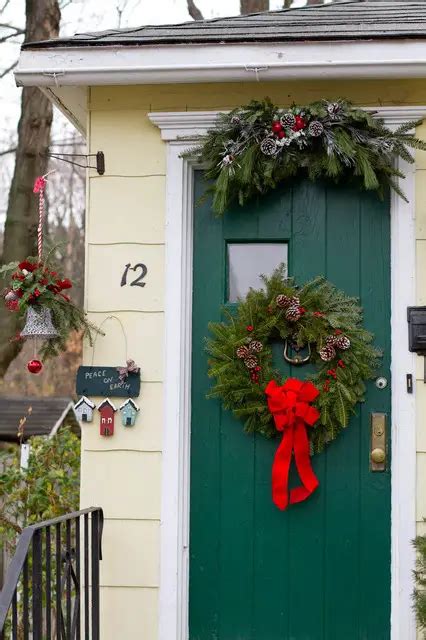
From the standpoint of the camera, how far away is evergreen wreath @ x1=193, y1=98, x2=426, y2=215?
3.62 m

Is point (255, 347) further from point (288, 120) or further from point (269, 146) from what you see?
point (288, 120)

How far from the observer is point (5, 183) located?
1777cm

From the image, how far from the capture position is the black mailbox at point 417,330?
3.65 m

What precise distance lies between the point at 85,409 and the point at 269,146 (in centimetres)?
139

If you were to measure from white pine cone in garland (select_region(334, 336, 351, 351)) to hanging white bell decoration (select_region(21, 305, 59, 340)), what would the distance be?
47.2 inches

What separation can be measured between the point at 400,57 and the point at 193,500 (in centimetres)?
207

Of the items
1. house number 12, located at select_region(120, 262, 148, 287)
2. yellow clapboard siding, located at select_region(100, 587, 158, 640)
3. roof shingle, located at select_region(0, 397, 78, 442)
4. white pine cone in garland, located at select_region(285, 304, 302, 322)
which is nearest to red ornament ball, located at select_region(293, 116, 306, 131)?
white pine cone in garland, located at select_region(285, 304, 302, 322)

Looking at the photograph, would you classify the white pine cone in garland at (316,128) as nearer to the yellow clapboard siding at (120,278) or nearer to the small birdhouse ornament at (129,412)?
the yellow clapboard siding at (120,278)

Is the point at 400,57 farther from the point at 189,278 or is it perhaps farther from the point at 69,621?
the point at 69,621

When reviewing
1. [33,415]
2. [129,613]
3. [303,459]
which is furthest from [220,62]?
[33,415]

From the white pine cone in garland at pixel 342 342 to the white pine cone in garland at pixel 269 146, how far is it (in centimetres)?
84

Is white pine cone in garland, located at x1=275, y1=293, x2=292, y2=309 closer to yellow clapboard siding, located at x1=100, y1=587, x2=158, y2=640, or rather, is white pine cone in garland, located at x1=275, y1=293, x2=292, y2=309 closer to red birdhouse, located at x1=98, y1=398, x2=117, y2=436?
red birdhouse, located at x1=98, y1=398, x2=117, y2=436

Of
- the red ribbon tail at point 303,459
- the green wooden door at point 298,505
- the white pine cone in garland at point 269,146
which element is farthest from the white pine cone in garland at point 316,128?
the red ribbon tail at point 303,459

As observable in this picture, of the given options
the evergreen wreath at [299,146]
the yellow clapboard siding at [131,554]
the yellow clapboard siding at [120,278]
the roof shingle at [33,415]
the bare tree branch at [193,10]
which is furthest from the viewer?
the bare tree branch at [193,10]
